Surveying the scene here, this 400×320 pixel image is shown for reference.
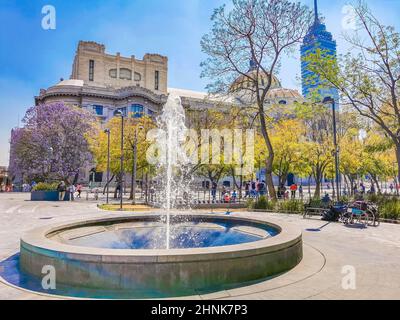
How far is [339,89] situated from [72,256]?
17.3m

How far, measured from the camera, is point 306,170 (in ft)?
102

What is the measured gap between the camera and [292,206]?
17594 millimetres

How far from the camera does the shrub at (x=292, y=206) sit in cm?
1733

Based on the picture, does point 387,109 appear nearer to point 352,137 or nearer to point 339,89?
point 339,89

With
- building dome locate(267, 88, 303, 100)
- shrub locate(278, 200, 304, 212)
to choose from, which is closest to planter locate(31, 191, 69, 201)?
shrub locate(278, 200, 304, 212)

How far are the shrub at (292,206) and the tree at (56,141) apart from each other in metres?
26.4

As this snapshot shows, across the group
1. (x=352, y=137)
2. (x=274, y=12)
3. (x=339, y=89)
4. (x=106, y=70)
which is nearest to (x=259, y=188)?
(x=352, y=137)

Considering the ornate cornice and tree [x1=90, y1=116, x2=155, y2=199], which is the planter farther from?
the ornate cornice

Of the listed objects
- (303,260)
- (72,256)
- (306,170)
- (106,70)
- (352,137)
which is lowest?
(303,260)

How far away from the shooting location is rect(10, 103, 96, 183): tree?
35.4 metres

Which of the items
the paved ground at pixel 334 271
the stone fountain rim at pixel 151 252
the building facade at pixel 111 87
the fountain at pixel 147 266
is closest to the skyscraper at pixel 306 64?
the paved ground at pixel 334 271

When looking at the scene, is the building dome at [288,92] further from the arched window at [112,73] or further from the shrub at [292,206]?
the arched window at [112,73]

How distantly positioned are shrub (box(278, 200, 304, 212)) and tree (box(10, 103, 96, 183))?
26.4 m

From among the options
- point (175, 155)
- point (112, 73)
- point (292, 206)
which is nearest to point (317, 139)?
point (292, 206)
